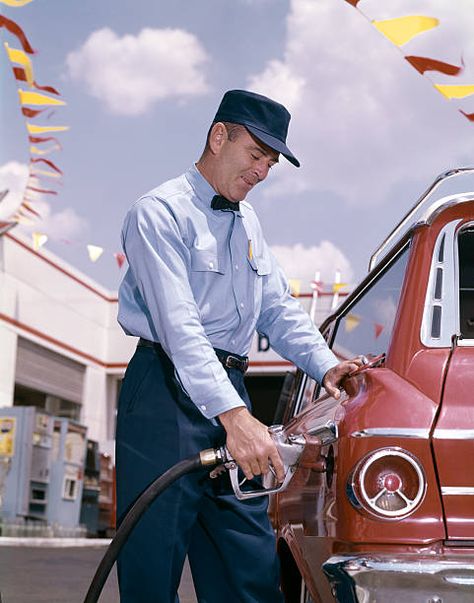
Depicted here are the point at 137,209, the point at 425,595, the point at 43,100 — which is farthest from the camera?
the point at 43,100

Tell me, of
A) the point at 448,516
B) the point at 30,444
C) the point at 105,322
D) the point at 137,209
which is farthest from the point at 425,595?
the point at 105,322

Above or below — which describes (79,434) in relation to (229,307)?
above

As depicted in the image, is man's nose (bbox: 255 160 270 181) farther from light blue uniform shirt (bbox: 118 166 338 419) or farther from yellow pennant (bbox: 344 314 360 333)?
yellow pennant (bbox: 344 314 360 333)

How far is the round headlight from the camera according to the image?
2219 mm

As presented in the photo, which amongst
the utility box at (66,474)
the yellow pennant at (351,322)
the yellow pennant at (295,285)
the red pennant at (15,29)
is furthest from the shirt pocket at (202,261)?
the yellow pennant at (295,285)

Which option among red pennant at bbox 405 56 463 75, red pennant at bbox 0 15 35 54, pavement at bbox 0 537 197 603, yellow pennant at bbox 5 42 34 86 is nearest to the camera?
pavement at bbox 0 537 197 603

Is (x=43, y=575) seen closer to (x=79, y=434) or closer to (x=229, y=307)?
(x=229, y=307)

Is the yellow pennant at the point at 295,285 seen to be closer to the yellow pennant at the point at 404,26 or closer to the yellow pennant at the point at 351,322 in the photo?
the yellow pennant at the point at 404,26

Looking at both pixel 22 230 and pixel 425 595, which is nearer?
pixel 425 595

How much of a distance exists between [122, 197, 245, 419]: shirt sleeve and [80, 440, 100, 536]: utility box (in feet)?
53.9

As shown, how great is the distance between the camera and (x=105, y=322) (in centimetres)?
2528

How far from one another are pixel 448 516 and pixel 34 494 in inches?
609

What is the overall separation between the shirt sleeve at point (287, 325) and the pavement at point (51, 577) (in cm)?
242

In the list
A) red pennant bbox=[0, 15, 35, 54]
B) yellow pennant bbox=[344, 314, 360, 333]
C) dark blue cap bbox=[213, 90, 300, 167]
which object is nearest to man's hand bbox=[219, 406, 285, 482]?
dark blue cap bbox=[213, 90, 300, 167]
